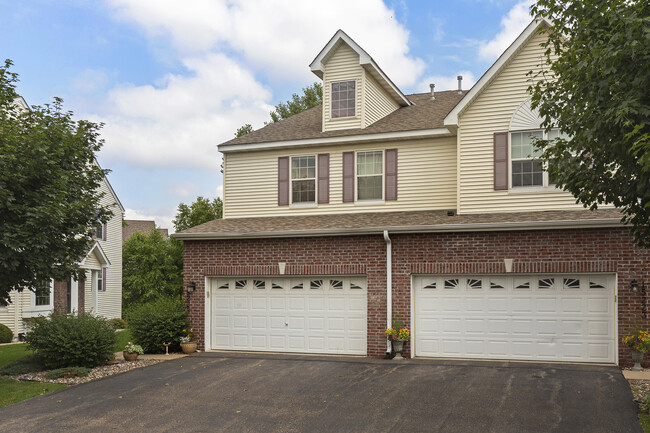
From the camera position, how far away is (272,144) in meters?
19.0

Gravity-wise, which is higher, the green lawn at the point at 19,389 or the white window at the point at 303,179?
the white window at the point at 303,179

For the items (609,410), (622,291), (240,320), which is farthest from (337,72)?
(609,410)

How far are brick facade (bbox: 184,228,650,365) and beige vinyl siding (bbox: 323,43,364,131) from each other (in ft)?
14.1

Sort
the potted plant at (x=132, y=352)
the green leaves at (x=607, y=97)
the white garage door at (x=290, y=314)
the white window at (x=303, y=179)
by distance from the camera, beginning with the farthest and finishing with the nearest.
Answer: the white window at (x=303, y=179), the white garage door at (x=290, y=314), the potted plant at (x=132, y=352), the green leaves at (x=607, y=97)

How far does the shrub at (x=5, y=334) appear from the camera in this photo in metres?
22.3

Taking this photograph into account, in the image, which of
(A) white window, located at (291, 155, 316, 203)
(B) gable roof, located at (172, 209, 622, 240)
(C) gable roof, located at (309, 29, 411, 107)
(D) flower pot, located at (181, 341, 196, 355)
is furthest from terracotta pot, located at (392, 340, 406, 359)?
(C) gable roof, located at (309, 29, 411, 107)

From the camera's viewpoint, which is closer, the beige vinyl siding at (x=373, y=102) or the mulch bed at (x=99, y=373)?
the mulch bed at (x=99, y=373)

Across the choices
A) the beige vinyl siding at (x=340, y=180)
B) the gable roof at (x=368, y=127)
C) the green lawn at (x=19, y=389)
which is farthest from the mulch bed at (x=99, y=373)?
the gable roof at (x=368, y=127)

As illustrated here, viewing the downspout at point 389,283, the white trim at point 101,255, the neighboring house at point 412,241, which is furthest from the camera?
the white trim at point 101,255

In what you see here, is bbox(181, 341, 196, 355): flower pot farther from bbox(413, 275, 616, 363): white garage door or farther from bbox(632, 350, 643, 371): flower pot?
bbox(632, 350, 643, 371): flower pot

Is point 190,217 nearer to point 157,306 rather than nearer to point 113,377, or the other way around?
point 157,306

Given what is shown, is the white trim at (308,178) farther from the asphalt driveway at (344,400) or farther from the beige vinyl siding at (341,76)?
the asphalt driveway at (344,400)

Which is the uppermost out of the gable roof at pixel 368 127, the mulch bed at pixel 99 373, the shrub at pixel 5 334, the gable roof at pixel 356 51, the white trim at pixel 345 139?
the gable roof at pixel 356 51

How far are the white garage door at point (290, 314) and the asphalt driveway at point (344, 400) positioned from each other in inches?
65.0
